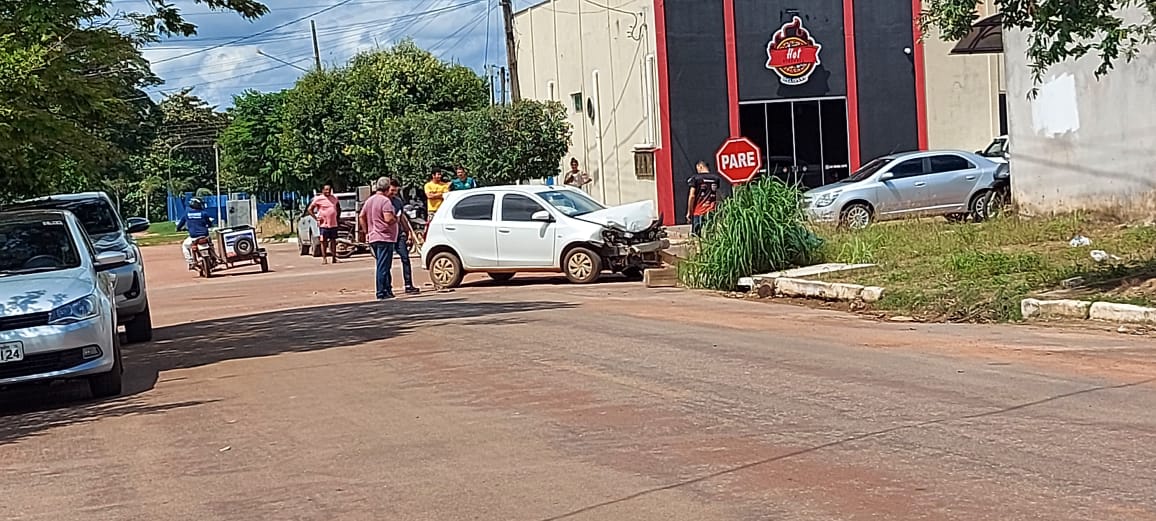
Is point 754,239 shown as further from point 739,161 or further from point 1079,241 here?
point 1079,241

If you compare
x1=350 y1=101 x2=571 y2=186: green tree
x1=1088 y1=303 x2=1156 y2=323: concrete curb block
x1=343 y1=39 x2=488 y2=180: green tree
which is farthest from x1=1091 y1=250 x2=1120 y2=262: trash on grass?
x1=343 y1=39 x2=488 y2=180: green tree

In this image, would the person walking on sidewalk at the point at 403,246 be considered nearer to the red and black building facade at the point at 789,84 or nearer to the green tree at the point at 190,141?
the red and black building facade at the point at 789,84

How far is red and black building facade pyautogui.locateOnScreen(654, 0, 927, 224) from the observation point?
114ft

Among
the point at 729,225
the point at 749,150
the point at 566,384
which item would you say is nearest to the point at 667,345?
the point at 566,384

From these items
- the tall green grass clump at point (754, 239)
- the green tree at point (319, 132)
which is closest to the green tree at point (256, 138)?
the green tree at point (319, 132)

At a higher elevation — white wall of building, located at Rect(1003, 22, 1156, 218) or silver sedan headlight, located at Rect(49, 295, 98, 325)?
white wall of building, located at Rect(1003, 22, 1156, 218)

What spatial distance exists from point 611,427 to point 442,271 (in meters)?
13.8

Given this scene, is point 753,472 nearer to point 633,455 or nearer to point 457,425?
point 633,455

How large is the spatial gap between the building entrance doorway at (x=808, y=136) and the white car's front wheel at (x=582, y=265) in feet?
50.4

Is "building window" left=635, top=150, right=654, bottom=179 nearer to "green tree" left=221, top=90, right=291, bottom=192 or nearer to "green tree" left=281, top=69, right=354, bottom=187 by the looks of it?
"green tree" left=281, top=69, right=354, bottom=187

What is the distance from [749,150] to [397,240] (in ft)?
18.1

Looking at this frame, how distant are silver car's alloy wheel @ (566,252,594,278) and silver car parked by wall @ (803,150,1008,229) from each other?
6.99m

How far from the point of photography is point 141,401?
10.6m

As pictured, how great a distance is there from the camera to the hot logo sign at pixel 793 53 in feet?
115
